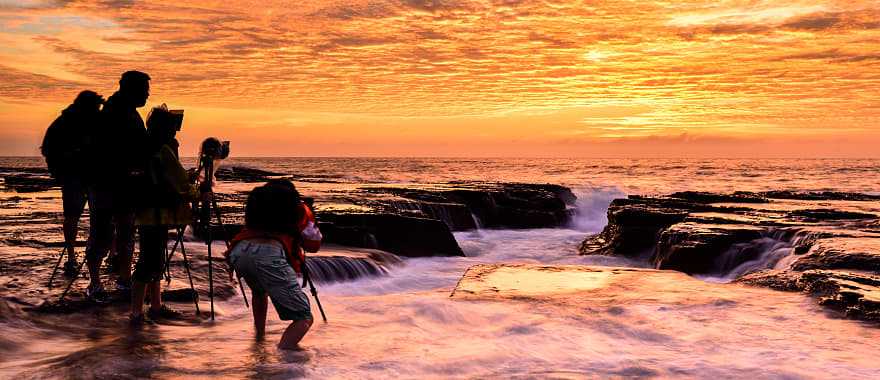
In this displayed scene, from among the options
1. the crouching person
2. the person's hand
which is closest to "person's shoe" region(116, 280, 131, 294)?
the person's hand

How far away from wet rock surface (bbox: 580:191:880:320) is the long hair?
5.84 meters

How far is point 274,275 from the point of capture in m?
5.72

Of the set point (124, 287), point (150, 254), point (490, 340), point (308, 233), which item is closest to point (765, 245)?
point (490, 340)

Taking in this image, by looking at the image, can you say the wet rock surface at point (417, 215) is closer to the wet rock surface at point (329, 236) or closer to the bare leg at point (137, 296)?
the wet rock surface at point (329, 236)

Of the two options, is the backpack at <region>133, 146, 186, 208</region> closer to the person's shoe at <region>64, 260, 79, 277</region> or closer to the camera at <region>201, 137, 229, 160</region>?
the camera at <region>201, 137, 229, 160</region>

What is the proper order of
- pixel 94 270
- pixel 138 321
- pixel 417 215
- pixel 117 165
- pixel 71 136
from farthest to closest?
pixel 417 215
pixel 71 136
pixel 94 270
pixel 138 321
pixel 117 165

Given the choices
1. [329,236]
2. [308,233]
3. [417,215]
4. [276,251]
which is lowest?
[329,236]

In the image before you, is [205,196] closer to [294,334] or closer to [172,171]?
[172,171]

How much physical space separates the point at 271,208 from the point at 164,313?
2.02m

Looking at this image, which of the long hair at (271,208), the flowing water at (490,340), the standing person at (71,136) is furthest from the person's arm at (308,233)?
the standing person at (71,136)

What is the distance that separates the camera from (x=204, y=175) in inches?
272

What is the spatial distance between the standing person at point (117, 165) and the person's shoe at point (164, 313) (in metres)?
0.76

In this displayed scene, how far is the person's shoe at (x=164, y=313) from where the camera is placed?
6.75m

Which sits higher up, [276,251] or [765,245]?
[276,251]
